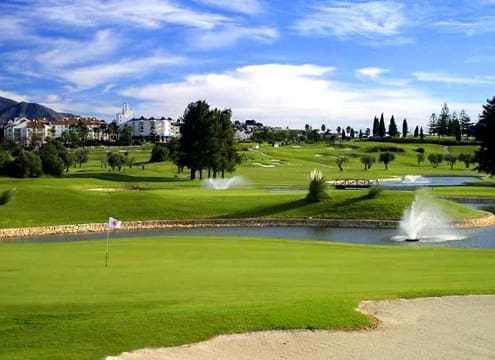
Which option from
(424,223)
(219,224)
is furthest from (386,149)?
(219,224)

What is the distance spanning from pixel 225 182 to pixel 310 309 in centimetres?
6853

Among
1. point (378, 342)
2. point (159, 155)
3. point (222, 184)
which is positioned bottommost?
point (222, 184)

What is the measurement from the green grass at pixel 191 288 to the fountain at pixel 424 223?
12.6 meters

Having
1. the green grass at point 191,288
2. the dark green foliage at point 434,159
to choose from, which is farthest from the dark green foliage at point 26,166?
the dark green foliage at point 434,159

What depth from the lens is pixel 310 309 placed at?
14734 millimetres

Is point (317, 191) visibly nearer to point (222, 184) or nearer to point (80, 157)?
point (222, 184)

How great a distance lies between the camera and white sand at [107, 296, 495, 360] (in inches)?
472

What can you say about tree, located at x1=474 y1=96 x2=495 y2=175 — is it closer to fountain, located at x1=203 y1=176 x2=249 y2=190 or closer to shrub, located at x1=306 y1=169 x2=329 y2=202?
fountain, located at x1=203 y1=176 x2=249 y2=190

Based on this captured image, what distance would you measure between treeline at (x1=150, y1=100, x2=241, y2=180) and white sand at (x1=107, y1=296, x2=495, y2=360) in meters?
78.0

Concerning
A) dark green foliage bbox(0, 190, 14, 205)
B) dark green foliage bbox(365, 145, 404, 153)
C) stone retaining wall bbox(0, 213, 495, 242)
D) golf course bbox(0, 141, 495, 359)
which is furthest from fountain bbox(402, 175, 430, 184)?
dark green foliage bbox(365, 145, 404, 153)

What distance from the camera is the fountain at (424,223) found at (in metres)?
43.2

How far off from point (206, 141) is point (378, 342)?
264 ft

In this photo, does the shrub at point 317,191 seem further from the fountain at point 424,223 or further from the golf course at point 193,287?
the golf course at point 193,287

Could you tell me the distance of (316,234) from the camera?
151ft
